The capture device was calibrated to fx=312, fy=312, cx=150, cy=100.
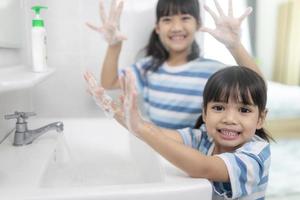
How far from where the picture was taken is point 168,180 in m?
0.64

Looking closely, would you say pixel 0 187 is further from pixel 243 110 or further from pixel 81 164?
pixel 243 110

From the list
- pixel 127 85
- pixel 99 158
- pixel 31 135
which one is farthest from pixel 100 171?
pixel 127 85

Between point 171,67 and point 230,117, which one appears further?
point 171,67

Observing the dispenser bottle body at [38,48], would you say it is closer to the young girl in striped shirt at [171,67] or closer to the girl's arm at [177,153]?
the young girl in striped shirt at [171,67]

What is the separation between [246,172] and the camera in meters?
0.67

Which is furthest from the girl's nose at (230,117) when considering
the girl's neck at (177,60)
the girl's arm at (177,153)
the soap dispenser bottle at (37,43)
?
the soap dispenser bottle at (37,43)

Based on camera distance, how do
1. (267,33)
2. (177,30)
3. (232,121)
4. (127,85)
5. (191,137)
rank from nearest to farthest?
(127,85)
(232,121)
(191,137)
(177,30)
(267,33)

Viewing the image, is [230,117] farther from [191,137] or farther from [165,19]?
[165,19]

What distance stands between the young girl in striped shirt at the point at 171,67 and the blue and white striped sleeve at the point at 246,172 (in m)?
0.45

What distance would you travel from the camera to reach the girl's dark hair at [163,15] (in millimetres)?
1121

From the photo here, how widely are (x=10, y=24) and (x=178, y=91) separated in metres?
0.63

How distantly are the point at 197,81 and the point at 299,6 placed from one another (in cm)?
214

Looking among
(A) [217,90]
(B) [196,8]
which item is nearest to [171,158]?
(A) [217,90]

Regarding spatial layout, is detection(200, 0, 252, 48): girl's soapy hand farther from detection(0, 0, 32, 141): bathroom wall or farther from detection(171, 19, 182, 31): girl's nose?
detection(0, 0, 32, 141): bathroom wall
